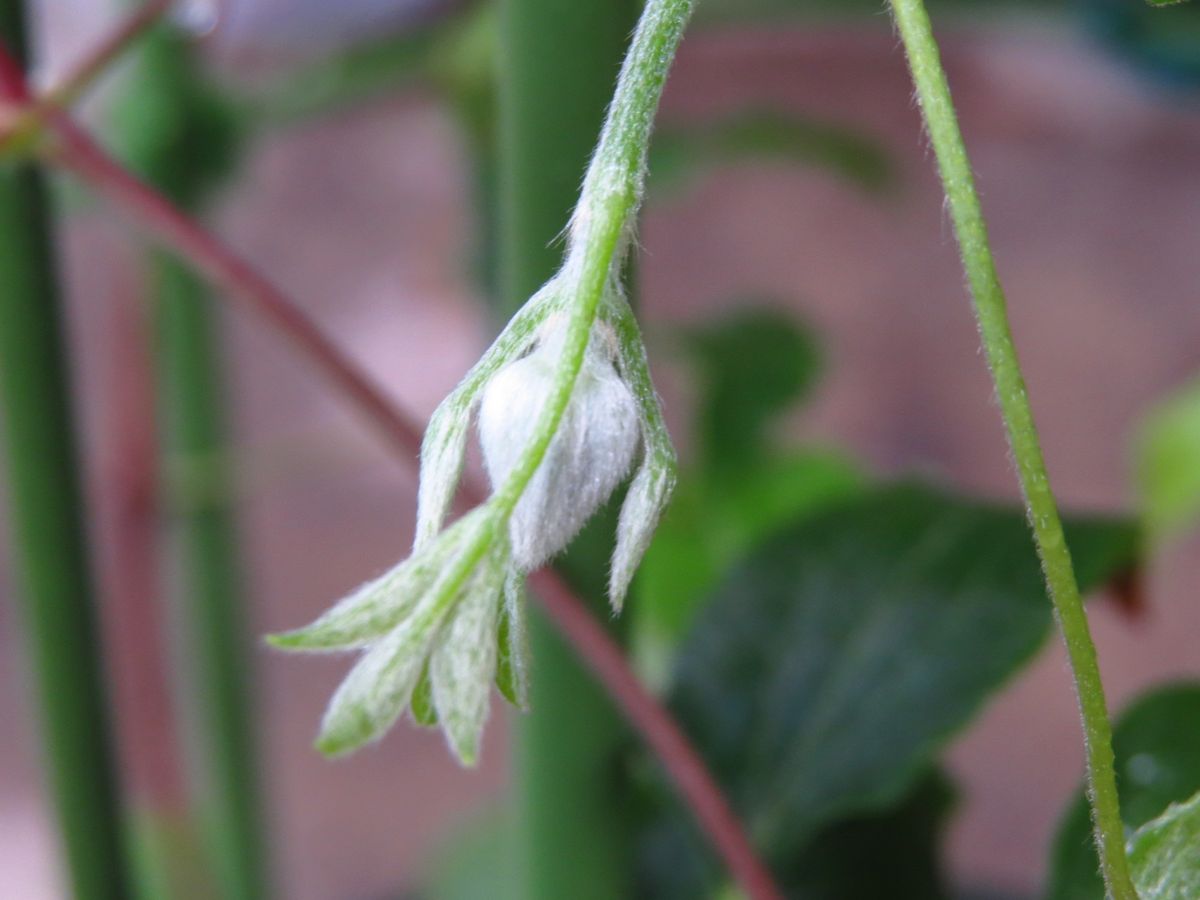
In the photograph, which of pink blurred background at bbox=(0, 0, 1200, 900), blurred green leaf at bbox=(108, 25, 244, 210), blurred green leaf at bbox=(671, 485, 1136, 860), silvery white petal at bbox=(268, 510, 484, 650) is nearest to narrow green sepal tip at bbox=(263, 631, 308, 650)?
silvery white petal at bbox=(268, 510, 484, 650)

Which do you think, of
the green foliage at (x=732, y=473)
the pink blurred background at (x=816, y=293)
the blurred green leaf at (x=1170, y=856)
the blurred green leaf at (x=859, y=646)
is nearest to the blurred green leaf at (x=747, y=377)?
the green foliage at (x=732, y=473)

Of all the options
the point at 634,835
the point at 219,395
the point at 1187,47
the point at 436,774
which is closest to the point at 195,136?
the point at 219,395

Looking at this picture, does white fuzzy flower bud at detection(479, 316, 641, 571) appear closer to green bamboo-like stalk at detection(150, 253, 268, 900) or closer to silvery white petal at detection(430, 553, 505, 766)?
silvery white petal at detection(430, 553, 505, 766)

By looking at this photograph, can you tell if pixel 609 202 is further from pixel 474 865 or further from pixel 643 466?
pixel 474 865

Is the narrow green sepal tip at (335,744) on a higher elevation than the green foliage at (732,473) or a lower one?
lower

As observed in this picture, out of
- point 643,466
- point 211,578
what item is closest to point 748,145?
point 211,578

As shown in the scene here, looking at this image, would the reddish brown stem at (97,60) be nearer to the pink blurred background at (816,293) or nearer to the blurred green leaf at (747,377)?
the blurred green leaf at (747,377)
